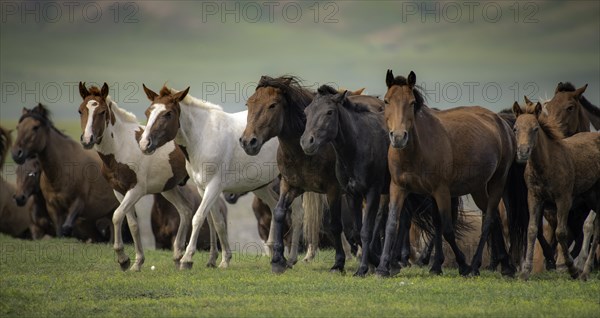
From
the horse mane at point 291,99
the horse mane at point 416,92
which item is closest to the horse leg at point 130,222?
the horse mane at point 291,99

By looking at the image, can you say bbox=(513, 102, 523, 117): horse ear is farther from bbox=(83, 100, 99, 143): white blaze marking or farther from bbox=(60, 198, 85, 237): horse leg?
bbox=(60, 198, 85, 237): horse leg

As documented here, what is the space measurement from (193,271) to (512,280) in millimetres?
4637

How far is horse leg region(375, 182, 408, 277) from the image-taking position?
12.2 m

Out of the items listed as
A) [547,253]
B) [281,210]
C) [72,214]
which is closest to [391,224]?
[281,210]

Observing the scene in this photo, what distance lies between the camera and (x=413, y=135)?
12266mm

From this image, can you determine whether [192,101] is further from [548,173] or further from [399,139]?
[548,173]

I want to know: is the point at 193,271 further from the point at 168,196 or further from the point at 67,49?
the point at 67,49

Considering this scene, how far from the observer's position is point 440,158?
40.8 feet

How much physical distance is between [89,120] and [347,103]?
12.5ft

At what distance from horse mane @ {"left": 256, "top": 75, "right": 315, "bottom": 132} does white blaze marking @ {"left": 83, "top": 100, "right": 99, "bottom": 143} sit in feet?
8.16

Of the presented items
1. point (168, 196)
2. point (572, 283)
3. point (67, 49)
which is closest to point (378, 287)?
point (572, 283)

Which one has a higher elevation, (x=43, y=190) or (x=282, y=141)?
(x=282, y=141)

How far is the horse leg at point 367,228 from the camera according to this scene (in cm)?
1284

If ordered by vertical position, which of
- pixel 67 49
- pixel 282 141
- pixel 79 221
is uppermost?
pixel 67 49
